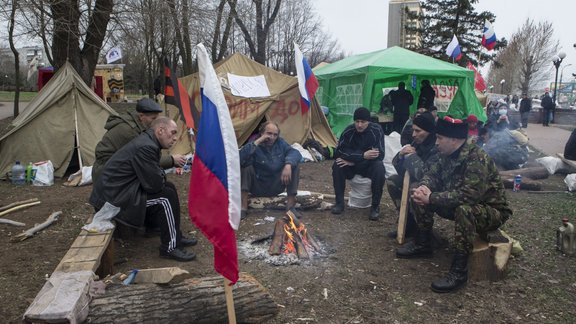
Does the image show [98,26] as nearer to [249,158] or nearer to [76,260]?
[249,158]

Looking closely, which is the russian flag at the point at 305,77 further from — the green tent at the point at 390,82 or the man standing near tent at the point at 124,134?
the man standing near tent at the point at 124,134

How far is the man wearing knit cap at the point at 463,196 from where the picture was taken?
11.3 ft

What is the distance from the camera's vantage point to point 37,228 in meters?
4.90

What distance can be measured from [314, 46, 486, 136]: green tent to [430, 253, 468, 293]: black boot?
639 cm

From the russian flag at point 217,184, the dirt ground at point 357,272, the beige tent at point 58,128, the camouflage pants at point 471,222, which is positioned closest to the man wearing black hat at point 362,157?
the dirt ground at point 357,272

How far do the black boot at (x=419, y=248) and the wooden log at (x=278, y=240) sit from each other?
1.12 m

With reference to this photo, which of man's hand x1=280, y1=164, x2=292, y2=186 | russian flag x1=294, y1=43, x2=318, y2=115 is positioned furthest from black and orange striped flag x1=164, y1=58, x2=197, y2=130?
man's hand x1=280, y1=164, x2=292, y2=186

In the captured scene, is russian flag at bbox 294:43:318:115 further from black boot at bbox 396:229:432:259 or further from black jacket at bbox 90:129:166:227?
black jacket at bbox 90:129:166:227

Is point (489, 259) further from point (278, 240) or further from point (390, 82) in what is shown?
point (390, 82)

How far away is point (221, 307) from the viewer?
2871 mm

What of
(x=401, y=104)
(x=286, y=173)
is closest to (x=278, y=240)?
(x=286, y=173)

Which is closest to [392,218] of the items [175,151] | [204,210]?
→ [204,210]

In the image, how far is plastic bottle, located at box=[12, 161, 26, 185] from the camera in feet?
24.2

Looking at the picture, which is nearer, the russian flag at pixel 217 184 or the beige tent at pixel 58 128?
the russian flag at pixel 217 184
